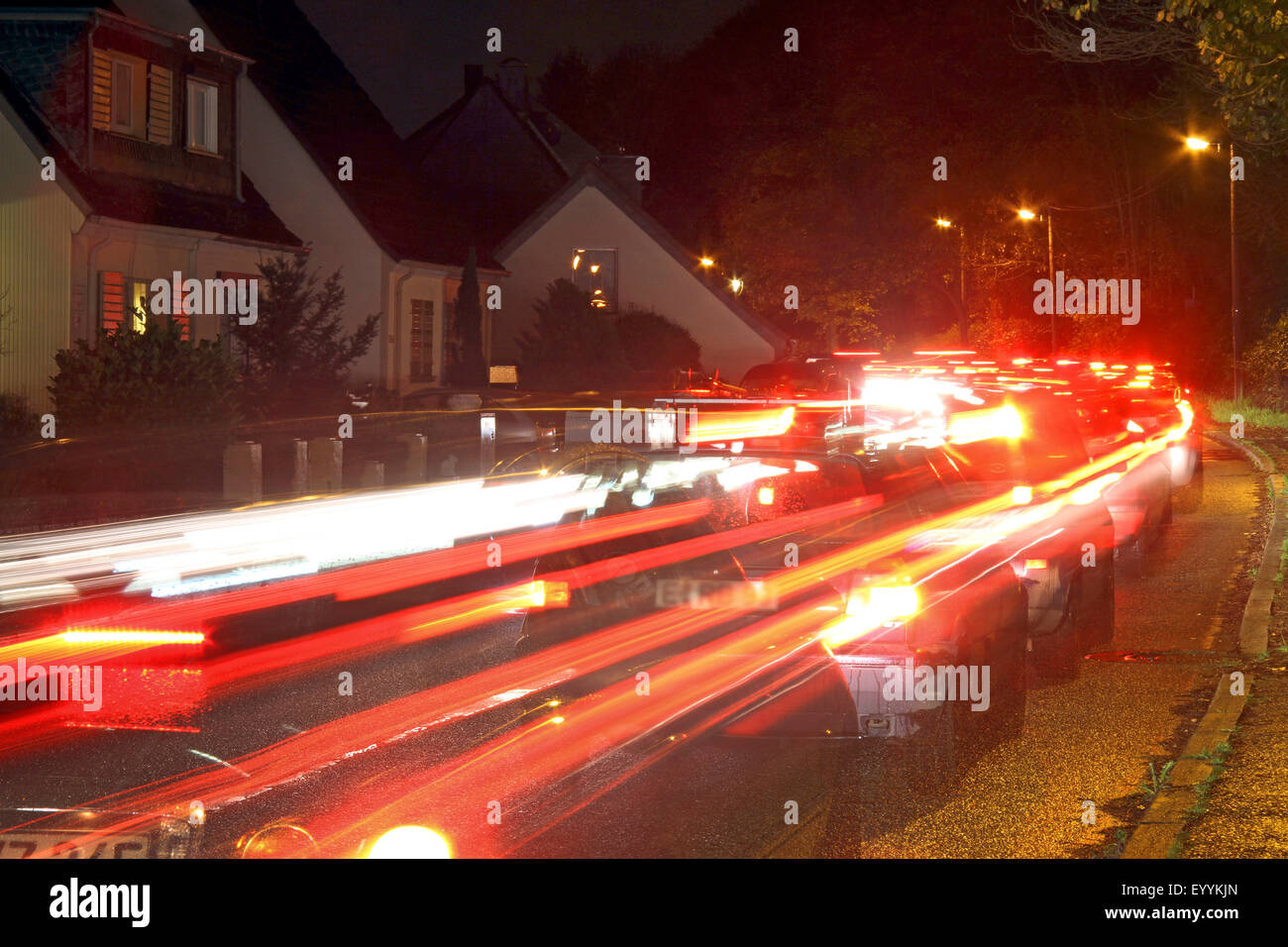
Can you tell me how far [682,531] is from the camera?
7.85 m

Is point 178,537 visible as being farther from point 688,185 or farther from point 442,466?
point 688,185

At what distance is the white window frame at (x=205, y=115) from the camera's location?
90.6 feet

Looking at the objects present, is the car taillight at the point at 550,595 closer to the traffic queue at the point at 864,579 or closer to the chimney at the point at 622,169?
the traffic queue at the point at 864,579

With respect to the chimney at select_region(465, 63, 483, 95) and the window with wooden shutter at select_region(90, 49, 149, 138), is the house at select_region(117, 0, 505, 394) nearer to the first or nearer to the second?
the window with wooden shutter at select_region(90, 49, 149, 138)

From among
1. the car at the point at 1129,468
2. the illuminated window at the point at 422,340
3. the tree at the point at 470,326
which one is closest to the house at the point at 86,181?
the illuminated window at the point at 422,340

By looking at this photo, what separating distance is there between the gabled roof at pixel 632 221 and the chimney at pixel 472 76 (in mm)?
8172

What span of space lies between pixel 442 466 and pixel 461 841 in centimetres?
1772

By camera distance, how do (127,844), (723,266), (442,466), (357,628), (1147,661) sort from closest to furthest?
(127,844) < (1147,661) < (357,628) < (442,466) < (723,266)

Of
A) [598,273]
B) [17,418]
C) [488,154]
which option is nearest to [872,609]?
[17,418]

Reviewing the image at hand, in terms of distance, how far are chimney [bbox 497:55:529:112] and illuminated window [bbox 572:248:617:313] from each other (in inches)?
380

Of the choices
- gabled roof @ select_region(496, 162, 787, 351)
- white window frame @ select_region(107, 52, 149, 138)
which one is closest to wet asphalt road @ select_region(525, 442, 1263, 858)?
white window frame @ select_region(107, 52, 149, 138)

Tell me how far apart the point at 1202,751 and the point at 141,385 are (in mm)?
16539

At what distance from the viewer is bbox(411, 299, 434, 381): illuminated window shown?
125 ft

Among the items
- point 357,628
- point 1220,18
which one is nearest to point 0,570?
point 357,628
